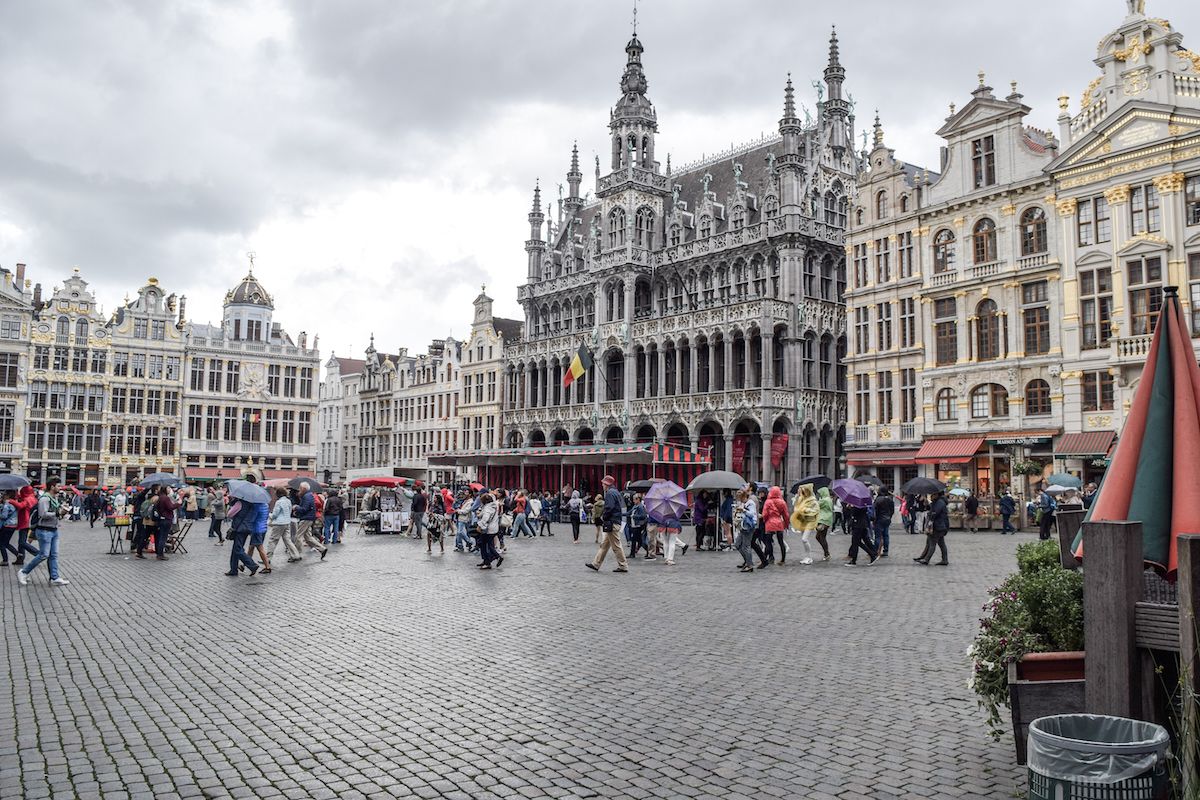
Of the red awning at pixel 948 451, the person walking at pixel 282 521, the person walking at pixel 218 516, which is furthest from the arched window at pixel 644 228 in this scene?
the person walking at pixel 282 521

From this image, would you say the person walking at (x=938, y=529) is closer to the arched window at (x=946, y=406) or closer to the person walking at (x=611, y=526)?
the person walking at (x=611, y=526)

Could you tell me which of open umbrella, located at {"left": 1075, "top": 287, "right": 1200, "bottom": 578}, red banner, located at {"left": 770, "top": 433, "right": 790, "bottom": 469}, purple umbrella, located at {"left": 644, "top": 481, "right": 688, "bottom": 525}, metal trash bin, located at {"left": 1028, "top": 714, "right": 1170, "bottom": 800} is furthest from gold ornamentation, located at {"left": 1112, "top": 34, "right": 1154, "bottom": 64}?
metal trash bin, located at {"left": 1028, "top": 714, "right": 1170, "bottom": 800}

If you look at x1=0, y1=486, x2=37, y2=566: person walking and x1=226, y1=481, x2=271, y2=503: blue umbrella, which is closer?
x1=226, y1=481, x2=271, y2=503: blue umbrella

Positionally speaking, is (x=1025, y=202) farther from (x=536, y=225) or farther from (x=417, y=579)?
(x=536, y=225)

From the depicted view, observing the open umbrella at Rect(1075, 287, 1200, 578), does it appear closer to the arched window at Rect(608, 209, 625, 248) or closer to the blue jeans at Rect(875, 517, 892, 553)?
the blue jeans at Rect(875, 517, 892, 553)

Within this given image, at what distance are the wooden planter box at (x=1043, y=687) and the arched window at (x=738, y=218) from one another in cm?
4865

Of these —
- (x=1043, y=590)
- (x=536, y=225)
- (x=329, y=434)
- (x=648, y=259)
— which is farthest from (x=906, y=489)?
(x=329, y=434)

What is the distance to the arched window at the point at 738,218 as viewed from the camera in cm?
→ 5300

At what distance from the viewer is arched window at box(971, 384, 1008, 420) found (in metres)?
38.6

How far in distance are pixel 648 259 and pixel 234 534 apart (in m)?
43.3

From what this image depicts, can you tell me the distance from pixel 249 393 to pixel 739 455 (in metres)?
45.1

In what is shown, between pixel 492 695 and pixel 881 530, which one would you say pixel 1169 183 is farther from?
pixel 492 695

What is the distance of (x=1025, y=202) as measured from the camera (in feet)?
126

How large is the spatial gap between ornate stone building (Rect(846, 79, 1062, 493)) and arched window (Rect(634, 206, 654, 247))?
15.9 metres
